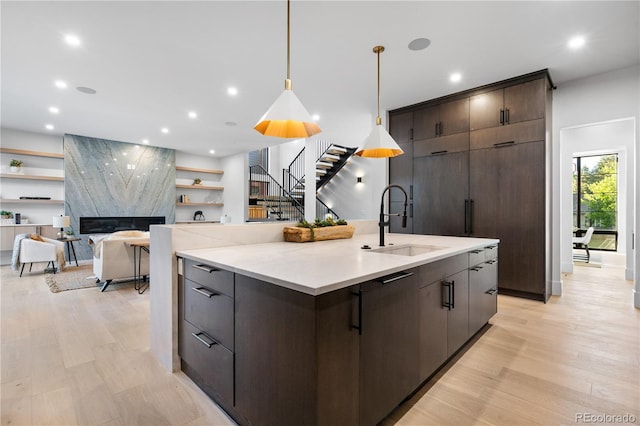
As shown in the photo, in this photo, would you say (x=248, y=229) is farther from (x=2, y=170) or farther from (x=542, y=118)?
(x=2, y=170)

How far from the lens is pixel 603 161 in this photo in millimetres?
7344

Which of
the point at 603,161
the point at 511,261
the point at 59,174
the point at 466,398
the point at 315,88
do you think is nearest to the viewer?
the point at 466,398

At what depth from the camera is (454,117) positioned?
4.30 metres

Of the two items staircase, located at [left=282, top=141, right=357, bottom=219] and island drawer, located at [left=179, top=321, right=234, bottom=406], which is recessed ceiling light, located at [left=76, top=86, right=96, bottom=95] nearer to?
island drawer, located at [left=179, top=321, right=234, bottom=406]

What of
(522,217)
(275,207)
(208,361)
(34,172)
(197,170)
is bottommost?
(208,361)

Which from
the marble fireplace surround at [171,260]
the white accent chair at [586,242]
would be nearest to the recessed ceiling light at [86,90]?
the marble fireplace surround at [171,260]

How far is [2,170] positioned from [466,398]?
8.81 meters

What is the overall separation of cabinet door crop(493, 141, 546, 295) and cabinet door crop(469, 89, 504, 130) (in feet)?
1.38

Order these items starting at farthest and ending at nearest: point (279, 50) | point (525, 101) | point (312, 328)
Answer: point (525, 101), point (279, 50), point (312, 328)

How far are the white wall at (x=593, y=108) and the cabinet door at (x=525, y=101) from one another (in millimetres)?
725

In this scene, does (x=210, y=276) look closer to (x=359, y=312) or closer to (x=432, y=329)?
(x=359, y=312)

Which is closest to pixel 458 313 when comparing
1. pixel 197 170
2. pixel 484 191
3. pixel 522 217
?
pixel 522 217

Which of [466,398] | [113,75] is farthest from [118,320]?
[466,398]

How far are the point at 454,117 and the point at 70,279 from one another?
6.57m
